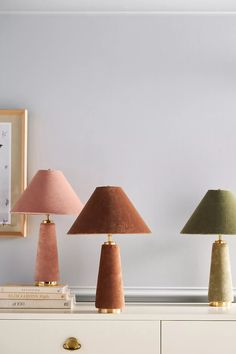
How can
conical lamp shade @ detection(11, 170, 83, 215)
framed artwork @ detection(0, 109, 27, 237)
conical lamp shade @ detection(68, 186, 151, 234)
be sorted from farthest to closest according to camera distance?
framed artwork @ detection(0, 109, 27, 237)
conical lamp shade @ detection(11, 170, 83, 215)
conical lamp shade @ detection(68, 186, 151, 234)

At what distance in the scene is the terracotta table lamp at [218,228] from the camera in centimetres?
187

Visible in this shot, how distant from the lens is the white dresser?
5.88ft

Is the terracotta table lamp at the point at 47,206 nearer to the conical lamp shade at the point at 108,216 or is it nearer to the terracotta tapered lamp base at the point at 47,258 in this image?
the terracotta tapered lamp base at the point at 47,258

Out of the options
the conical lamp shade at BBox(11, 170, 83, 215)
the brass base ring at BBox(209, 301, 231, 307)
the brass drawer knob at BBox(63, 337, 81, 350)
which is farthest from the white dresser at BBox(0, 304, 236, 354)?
the conical lamp shade at BBox(11, 170, 83, 215)

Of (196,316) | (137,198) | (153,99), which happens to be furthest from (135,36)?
(196,316)

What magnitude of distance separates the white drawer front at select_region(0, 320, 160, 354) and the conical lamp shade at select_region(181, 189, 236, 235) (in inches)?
11.6

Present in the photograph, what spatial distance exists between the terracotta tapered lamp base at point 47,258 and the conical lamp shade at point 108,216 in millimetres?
215

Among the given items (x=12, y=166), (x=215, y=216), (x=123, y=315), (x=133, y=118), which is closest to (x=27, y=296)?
(x=123, y=315)

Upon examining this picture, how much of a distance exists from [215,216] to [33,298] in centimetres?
56

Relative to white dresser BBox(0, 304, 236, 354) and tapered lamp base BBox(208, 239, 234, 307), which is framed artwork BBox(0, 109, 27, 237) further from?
tapered lamp base BBox(208, 239, 234, 307)

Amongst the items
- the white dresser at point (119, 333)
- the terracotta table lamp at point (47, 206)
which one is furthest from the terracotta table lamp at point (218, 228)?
the terracotta table lamp at point (47, 206)

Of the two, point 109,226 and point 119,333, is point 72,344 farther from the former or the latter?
point 109,226

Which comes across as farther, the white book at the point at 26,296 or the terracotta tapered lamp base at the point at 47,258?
the terracotta tapered lamp base at the point at 47,258

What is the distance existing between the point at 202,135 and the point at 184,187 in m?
0.18
